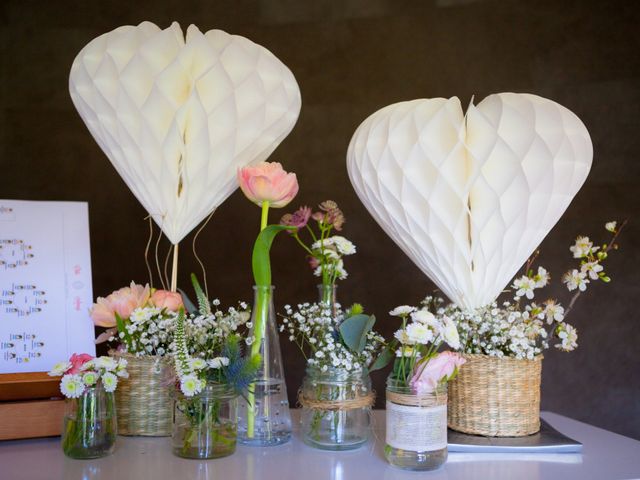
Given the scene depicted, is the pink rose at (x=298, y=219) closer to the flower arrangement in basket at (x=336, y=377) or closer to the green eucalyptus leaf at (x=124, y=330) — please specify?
the flower arrangement in basket at (x=336, y=377)

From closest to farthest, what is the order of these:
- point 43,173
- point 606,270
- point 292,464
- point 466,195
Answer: point 292,464, point 466,195, point 606,270, point 43,173

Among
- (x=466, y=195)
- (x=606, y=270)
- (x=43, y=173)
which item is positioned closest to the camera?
(x=466, y=195)

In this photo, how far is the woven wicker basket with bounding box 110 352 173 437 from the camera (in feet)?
4.02

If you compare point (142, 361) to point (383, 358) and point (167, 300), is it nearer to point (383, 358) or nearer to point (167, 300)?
point (167, 300)

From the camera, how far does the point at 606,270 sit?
2777mm

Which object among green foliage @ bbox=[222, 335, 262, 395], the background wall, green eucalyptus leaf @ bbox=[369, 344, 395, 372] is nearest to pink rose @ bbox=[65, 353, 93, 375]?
green foliage @ bbox=[222, 335, 262, 395]

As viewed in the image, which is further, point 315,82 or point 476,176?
point 315,82

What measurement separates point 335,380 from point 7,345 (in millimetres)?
600

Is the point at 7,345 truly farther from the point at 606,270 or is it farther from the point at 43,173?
the point at 606,270

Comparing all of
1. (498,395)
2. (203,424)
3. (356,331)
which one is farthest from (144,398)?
(498,395)

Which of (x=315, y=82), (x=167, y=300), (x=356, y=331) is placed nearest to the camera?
(x=356, y=331)

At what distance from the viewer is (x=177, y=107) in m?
1.24

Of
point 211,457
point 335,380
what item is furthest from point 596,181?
point 211,457

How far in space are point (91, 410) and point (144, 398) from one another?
0.47ft
